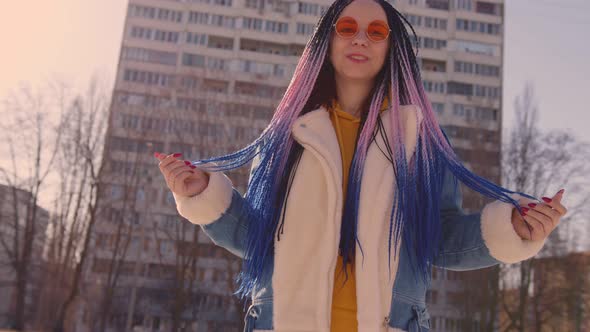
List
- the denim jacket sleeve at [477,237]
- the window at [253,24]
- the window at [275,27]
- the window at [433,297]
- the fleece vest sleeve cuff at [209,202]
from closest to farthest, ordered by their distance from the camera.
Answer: the denim jacket sleeve at [477,237], the fleece vest sleeve cuff at [209,202], the window at [433,297], the window at [275,27], the window at [253,24]

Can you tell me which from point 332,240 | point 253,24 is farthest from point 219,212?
point 253,24

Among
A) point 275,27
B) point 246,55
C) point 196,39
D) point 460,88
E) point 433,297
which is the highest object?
point 275,27

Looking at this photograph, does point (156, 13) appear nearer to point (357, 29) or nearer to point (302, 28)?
point (302, 28)

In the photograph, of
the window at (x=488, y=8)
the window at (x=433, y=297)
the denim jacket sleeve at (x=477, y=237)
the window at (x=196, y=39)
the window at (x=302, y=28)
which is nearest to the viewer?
the denim jacket sleeve at (x=477, y=237)

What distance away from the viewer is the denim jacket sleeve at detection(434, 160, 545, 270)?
1881 mm

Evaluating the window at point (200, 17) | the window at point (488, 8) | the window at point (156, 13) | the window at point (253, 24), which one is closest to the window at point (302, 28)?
the window at point (253, 24)

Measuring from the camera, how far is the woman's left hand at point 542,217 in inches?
70.1

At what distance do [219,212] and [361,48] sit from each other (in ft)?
2.73

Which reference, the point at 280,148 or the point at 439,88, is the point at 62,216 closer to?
the point at 280,148

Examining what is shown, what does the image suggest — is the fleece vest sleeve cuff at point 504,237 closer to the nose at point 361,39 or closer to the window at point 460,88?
the nose at point 361,39

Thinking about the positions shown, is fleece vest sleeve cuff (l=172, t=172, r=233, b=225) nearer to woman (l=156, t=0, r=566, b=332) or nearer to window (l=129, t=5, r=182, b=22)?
woman (l=156, t=0, r=566, b=332)

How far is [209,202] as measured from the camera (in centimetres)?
202

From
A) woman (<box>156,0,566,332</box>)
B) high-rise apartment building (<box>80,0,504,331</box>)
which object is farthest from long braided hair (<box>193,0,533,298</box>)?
high-rise apartment building (<box>80,0,504,331</box>)

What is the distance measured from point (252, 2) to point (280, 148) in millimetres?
50041
